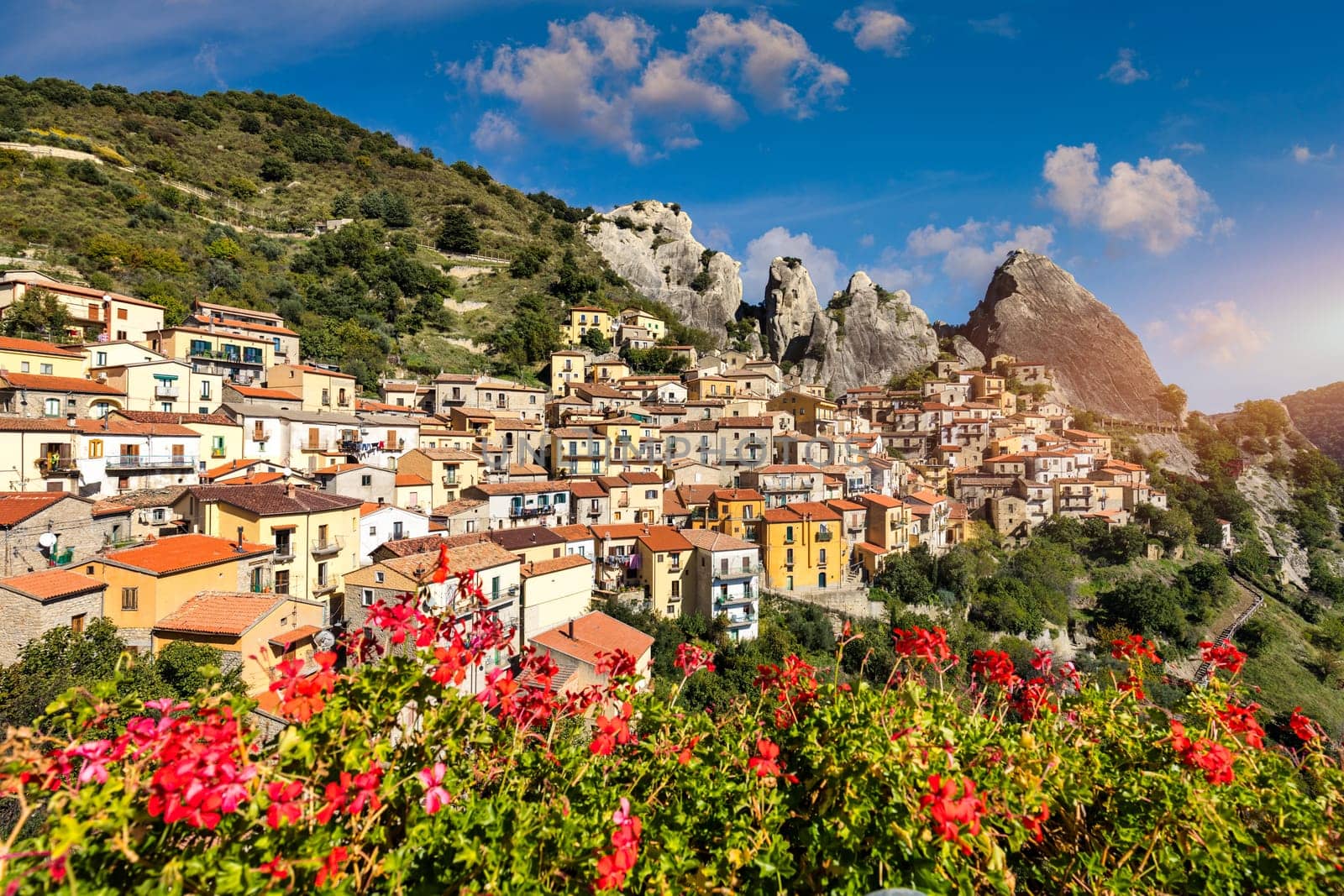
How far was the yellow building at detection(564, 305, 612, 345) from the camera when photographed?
6277cm

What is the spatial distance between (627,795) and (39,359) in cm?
3427

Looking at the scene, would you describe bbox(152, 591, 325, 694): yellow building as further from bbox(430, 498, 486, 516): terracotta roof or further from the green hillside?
the green hillside

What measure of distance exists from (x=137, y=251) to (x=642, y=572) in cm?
4514

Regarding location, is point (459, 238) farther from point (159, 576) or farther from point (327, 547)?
point (159, 576)

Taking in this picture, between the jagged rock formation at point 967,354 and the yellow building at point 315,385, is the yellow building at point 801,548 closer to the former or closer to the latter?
the yellow building at point 315,385

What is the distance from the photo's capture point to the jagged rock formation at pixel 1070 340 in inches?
3049

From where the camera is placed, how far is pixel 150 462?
74.9 feet

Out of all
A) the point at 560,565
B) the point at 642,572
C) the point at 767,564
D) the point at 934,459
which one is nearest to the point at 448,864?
the point at 560,565

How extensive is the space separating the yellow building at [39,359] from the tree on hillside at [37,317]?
4.83 m

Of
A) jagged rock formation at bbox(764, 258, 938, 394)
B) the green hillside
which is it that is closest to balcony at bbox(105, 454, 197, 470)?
the green hillside

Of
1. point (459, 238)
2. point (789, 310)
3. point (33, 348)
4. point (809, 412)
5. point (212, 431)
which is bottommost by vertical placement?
point (212, 431)

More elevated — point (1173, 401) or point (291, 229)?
point (291, 229)

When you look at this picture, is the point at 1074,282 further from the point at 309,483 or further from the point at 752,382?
the point at 309,483

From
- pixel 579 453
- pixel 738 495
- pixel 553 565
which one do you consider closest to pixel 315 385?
pixel 579 453
